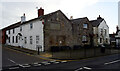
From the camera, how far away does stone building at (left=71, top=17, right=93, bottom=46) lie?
24766 mm

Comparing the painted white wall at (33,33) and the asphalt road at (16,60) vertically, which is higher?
the painted white wall at (33,33)

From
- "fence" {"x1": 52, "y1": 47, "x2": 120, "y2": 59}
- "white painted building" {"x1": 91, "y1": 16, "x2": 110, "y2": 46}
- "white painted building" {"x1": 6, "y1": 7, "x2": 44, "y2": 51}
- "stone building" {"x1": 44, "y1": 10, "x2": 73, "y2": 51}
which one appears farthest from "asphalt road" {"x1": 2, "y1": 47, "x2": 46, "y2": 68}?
"white painted building" {"x1": 91, "y1": 16, "x2": 110, "y2": 46}

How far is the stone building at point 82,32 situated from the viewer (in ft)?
81.3

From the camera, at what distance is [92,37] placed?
28156mm

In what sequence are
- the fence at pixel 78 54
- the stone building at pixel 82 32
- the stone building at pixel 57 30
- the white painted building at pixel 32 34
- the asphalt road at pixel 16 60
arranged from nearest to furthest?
the asphalt road at pixel 16 60 < the fence at pixel 78 54 < the stone building at pixel 57 30 < the white painted building at pixel 32 34 < the stone building at pixel 82 32

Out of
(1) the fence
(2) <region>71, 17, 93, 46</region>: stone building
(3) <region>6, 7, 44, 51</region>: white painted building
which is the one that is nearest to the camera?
(1) the fence

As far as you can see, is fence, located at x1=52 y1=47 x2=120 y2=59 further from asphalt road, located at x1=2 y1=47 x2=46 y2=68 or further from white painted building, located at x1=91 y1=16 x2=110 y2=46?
white painted building, located at x1=91 y1=16 x2=110 y2=46

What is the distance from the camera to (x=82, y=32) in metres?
26.0

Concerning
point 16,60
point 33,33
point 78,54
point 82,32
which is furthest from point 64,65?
point 82,32

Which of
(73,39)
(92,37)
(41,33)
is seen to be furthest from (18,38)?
(92,37)

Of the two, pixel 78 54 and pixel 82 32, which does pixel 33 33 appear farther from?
pixel 82 32

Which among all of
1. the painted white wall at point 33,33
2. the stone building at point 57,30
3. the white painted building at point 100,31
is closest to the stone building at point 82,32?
the stone building at point 57,30

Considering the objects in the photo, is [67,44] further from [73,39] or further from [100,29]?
[100,29]

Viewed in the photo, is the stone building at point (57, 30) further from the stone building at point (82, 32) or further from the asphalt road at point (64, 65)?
the asphalt road at point (64, 65)
